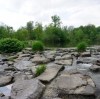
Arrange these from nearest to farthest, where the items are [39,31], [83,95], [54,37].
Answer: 1. [83,95]
2. [39,31]
3. [54,37]

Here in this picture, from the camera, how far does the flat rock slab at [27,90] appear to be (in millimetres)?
3279

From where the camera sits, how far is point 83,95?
332cm

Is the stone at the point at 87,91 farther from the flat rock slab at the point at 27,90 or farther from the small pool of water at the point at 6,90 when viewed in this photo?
the small pool of water at the point at 6,90

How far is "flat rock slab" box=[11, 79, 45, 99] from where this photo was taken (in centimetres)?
328

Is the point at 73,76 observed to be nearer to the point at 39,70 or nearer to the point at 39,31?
the point at 39,70

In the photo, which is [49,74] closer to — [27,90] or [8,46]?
[27,90]

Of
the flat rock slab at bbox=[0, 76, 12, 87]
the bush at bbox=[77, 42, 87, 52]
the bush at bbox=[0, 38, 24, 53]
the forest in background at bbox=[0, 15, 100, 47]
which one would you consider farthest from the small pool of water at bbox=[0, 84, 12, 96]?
the forest in background at bbox=[0, 15, 100, 47]

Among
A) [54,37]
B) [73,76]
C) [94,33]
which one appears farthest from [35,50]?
[94,33]

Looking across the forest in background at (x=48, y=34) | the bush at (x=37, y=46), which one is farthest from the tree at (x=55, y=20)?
the bush at (x=37, y=46)

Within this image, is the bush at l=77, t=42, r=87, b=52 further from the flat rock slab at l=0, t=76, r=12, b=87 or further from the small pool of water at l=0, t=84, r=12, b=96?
the small pool of water at l=0, t=84, r=12, b=96

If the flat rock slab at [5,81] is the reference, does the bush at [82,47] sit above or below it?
above

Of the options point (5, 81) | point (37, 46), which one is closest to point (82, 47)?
point (37, 46)

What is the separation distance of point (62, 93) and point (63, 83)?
42cm

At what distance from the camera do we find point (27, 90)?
352 cm
